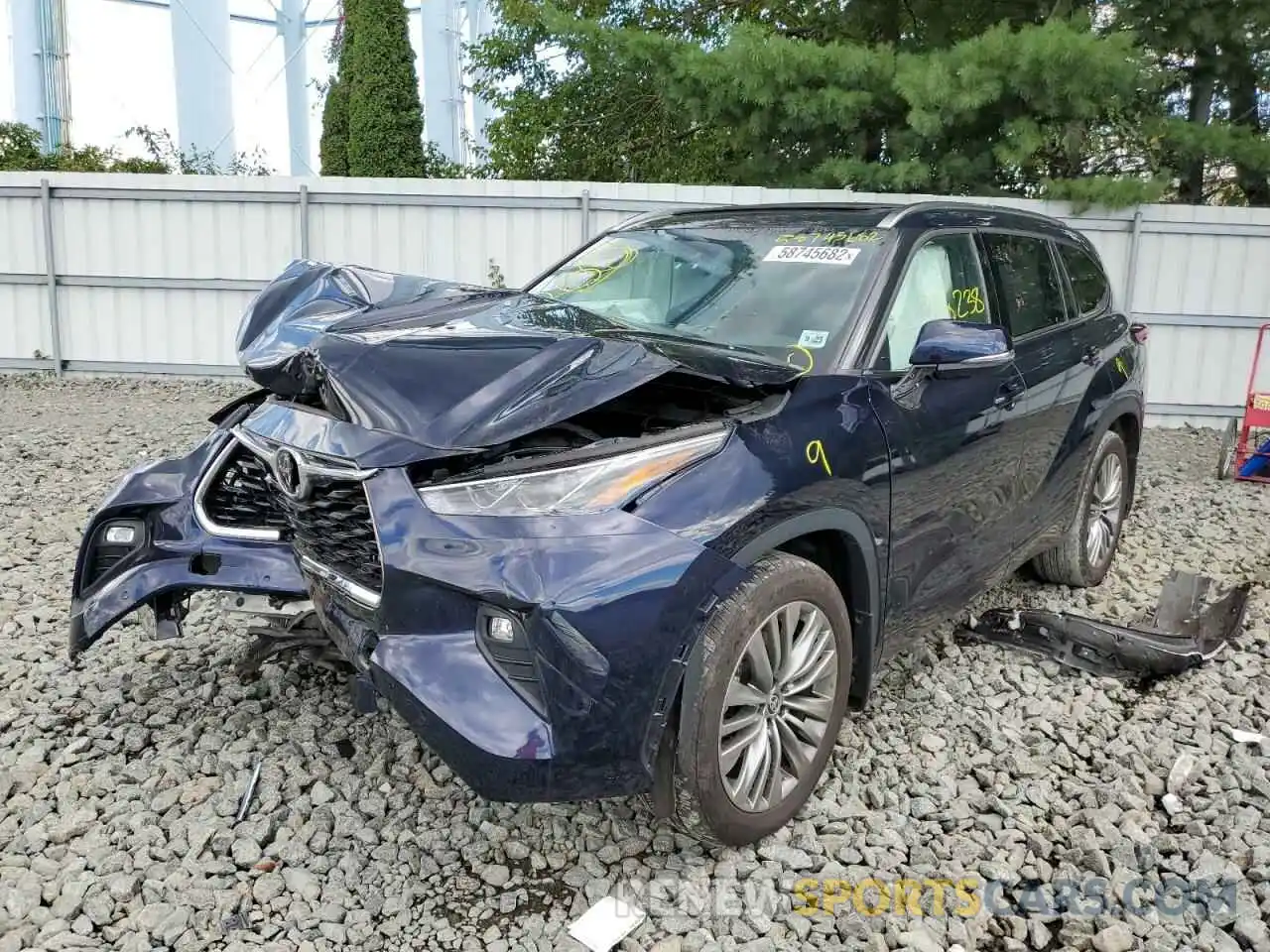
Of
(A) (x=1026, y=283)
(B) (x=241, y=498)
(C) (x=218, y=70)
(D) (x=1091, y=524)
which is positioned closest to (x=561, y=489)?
(B) (x=241, y=498)

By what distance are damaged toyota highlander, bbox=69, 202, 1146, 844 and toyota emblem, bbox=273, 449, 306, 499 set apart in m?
0.01

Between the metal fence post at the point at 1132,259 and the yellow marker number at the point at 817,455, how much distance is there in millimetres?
8334

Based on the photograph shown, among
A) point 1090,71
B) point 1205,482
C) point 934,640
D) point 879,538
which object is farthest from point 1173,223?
point 879,538

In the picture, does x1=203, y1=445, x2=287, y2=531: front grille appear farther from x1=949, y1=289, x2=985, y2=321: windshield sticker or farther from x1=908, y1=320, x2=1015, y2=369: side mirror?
x1=949, y1=289, x2=985, y2=321: windshield sticker

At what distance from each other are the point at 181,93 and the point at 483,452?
20.1m

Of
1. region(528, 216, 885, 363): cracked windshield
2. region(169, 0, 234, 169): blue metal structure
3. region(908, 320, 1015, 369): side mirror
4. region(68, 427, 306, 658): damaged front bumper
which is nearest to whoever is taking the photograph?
region(68, 427, 306, 658): damaged front bumper

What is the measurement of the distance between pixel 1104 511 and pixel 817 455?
9.53 ft

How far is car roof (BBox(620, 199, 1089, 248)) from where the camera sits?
358cm

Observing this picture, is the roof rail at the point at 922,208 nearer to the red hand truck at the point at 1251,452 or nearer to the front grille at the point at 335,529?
the front grille at the point at 335,529

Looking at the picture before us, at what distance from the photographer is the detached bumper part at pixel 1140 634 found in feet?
12.8

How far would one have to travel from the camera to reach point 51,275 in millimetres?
10461

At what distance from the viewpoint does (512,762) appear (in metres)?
2.23

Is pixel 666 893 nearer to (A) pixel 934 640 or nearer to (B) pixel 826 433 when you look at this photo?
(B) pixel 826 433
